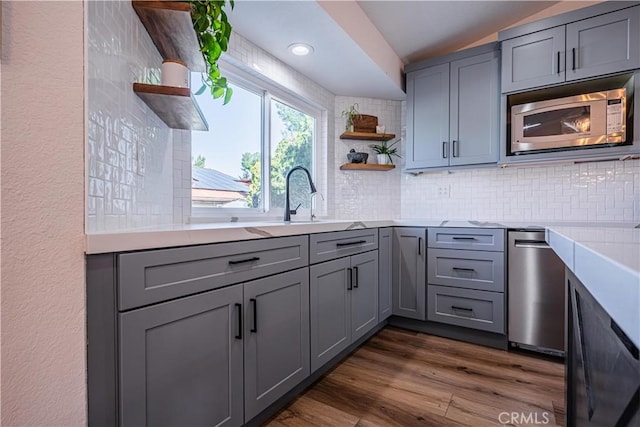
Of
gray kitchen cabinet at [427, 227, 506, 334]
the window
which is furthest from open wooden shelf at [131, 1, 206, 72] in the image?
gray kitchen cabinet at [427, 227, 506, 334]

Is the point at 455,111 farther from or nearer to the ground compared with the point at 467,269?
farther from the ground

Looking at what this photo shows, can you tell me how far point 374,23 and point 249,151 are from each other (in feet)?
4.57

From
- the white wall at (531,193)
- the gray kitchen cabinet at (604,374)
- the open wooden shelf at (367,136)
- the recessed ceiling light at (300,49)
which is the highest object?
the recessed ceiling light at (300,49)

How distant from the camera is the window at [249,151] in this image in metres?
2.01

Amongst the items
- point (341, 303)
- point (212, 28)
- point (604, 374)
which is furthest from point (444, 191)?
point (604, 374)

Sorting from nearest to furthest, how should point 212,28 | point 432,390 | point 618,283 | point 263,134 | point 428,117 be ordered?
point 618,283 → point 212,28 → point 432,390 → point 263,134 → point 428,117

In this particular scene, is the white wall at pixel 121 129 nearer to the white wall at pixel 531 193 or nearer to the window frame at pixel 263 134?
the window frame at pixel 263 134

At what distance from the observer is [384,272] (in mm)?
2516

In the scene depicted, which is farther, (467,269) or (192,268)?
(467,269)

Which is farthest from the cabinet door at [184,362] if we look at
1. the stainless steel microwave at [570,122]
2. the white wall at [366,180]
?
the stainless steel microwave at [570,122]

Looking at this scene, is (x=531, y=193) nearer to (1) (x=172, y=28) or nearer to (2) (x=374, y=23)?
(2) (x=374, y=23)

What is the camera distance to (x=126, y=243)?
0.90 meters

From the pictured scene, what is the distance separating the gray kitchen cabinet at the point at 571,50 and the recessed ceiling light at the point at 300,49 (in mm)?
1531

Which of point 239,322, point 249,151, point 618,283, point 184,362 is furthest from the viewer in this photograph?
point 249,151
